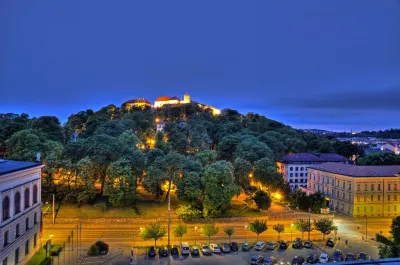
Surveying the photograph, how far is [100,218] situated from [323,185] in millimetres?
42558

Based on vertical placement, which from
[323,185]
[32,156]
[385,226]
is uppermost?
[32,156]

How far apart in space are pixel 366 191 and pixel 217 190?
27.3 meters

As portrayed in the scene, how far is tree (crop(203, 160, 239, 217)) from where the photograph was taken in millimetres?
51188

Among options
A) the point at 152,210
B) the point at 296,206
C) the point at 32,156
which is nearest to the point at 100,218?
the point at 152,210

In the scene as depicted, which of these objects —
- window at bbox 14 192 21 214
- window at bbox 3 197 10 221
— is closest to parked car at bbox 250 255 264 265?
window at bbox 14 192 21 214

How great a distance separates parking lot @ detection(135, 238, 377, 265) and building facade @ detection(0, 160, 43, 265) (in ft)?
35.8

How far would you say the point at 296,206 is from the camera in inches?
2457

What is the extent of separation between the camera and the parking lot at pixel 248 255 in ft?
121

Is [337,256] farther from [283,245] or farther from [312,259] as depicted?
[283,245]

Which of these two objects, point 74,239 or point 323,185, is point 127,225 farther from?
point 323,185

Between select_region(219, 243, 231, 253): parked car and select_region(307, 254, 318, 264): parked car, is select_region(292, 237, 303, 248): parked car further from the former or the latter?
select_region(219, 243, 231, 253): parked car

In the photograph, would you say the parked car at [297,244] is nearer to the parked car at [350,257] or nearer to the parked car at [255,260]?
the parked car at [350,257]

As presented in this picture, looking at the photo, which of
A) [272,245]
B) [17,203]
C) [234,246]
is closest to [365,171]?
[272,245]

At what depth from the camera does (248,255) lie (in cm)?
3900
